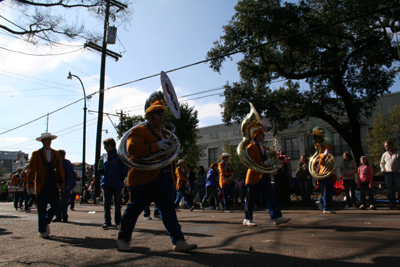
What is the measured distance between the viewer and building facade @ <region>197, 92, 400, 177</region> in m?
28.8

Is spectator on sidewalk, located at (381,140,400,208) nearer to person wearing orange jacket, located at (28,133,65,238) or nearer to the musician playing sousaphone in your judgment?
the musician playing sousaphone

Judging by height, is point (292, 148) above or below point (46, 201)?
above

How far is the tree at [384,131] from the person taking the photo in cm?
2578

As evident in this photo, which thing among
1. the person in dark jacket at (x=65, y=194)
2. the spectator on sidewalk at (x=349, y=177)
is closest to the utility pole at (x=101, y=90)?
the person in dark jacket at (x=65, y=194)

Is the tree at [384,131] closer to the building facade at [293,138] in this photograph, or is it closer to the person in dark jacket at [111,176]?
the building facade at [293,138]

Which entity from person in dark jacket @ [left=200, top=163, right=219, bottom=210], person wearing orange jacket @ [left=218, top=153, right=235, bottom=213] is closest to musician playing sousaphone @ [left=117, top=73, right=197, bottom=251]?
person wearing orange jacket @ [left=218, top=153, right=235, bottom=213]

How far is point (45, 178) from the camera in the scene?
553 centimetres

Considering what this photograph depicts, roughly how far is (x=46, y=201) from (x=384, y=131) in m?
27.3

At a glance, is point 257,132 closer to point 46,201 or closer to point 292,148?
point 46,201

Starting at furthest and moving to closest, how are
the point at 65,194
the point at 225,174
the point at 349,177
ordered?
the point at 225,174 < the point at 349,177 < the point at 65,194

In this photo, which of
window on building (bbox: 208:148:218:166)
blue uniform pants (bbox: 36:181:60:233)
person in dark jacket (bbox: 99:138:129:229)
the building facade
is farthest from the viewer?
window on building (bbox: 208:148:218:166)

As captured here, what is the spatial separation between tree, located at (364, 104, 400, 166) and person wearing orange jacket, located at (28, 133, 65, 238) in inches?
1046

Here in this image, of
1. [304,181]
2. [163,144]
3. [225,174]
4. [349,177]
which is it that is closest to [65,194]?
[225,174]

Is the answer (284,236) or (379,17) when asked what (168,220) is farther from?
(379,17)
